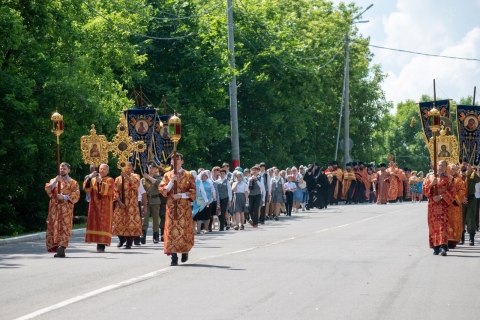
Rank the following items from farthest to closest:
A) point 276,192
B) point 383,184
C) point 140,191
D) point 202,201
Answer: point 383,184, point 276,192, point 202,201, point 140,191

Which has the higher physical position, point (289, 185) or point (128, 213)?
point (289, 185)

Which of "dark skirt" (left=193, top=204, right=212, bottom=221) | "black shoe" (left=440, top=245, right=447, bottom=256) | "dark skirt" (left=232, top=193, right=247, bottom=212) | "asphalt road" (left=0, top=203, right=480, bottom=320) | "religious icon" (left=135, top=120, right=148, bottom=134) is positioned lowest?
"asphalt road" (left=0, top=203, right=480, bottom=320)

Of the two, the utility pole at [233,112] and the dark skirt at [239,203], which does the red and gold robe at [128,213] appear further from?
the utility pole at [233,112]

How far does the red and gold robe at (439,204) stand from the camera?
19359 millimetres

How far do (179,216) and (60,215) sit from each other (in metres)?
3.72

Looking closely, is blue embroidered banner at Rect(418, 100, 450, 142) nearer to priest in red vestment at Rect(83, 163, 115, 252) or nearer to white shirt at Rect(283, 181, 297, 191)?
priest in red vestment at Rect(83, 163, 115, 252)

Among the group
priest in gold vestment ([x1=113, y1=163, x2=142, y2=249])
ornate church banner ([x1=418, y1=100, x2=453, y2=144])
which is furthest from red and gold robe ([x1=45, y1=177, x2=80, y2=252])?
ornate church banner ([x1=418, y1=100, x2=453, y2=144])

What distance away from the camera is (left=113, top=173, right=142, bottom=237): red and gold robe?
22469 mm

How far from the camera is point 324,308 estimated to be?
11.6m

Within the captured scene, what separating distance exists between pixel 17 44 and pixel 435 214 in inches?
656

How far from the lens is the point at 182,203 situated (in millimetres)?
Answer: 17266

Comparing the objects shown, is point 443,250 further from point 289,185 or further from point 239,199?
point 289,185

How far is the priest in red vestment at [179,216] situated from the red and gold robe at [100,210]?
445 cm

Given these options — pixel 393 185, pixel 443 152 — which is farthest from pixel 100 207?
pixel 393 185
